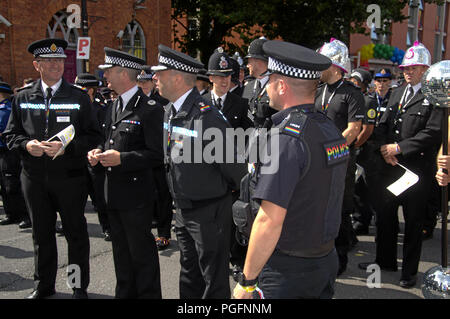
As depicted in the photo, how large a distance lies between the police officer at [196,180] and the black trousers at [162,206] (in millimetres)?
2316

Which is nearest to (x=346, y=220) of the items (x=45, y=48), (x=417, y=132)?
(x=417, y=132)

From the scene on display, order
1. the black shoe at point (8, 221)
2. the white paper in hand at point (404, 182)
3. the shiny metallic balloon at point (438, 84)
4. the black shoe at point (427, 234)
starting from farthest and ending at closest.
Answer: the black shoe at point (8, 221) < the black shoe at point (427, 234) < the white paper in hand at point (404, 182) < the shiny metallic balloon at point (438, 84)

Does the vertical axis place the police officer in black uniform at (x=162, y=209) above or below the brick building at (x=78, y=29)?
below

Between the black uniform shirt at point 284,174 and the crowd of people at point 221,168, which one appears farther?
the crowd of people at point 221,168

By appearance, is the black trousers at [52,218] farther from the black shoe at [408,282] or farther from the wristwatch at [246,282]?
the black shoe at [408,282]

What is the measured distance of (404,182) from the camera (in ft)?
13.6

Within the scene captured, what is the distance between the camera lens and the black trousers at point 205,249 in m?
3.12

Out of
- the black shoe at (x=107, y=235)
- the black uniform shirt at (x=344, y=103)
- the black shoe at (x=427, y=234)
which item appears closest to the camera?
the black uniform shirt at (x=344, y=103)

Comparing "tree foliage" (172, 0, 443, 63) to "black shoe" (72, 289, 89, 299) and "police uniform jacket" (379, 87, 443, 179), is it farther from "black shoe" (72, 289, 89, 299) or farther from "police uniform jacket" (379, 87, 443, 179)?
"black shoe" (72, 289, 89, 299)

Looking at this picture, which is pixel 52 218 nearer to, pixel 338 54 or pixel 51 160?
pixel 51 160

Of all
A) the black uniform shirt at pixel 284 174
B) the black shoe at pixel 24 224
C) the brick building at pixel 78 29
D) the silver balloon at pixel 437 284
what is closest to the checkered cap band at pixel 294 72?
the black uniform shirt at pixel 284 174

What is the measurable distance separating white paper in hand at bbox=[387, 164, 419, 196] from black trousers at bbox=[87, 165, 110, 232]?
2.82 metres

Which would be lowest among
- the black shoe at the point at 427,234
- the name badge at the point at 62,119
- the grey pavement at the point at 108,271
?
the grey pavement at the point at 108,271

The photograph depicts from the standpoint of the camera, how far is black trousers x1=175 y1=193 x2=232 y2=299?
312 centimetres
